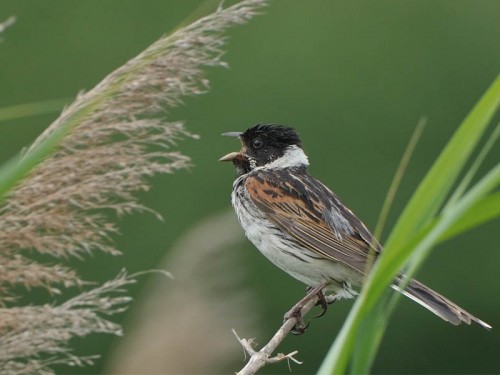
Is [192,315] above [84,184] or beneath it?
beneath

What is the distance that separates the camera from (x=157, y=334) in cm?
352

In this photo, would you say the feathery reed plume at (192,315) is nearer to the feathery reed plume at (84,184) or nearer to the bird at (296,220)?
the bird at (296,220)

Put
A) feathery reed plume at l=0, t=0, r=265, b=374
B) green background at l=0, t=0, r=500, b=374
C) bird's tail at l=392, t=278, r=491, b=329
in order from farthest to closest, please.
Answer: green background at l=0, t=0, r=500, b=374
bird's tail at l=392, t=278, r=491, b=329
feathery reed plume at l=0, t=0, r=265, b=374

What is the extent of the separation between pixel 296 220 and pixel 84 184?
133cm

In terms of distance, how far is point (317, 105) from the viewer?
9.39m

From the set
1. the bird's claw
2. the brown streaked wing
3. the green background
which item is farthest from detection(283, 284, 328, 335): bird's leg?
the green background

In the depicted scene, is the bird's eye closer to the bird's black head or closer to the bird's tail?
the bird's black head

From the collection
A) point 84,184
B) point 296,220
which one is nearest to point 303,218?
point 296,220

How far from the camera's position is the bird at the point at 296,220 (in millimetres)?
3949

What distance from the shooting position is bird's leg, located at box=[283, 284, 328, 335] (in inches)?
144

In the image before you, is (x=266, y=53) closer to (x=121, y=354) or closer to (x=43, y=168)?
(x=121, y=354)

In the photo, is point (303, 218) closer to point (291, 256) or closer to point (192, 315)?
point (291, 256)

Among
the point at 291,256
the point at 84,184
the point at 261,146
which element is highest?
the point at 84,184

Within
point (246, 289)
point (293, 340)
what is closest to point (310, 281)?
point (246, 289)
